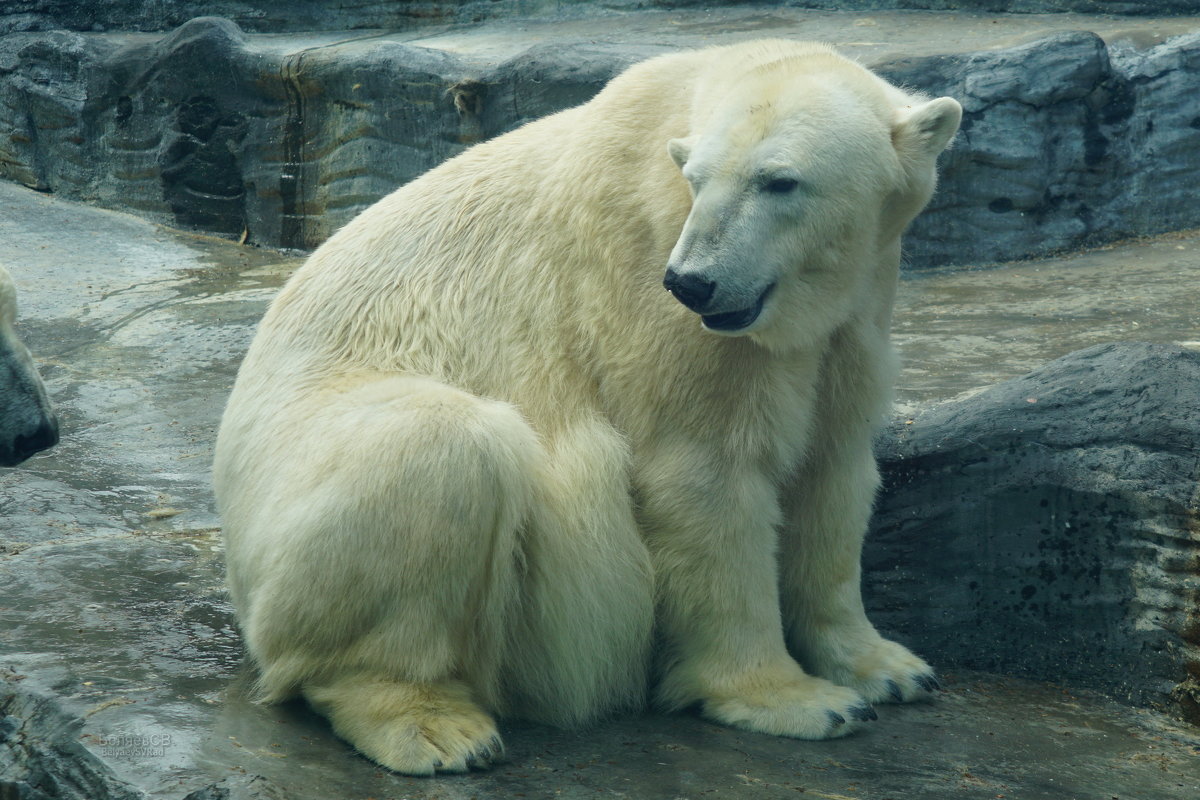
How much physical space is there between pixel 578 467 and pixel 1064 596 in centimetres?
152

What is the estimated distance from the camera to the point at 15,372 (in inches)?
143

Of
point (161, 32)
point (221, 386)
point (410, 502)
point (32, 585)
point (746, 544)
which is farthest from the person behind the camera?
point (161, 32)

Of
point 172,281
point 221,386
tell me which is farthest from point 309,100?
point 221,386

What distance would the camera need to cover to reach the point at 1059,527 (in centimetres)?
362

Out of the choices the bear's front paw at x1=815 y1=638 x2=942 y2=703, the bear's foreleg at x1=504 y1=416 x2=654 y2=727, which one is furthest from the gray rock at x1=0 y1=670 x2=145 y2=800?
the bear's front paw at x1=815 y1=638 x2=942 y2=703

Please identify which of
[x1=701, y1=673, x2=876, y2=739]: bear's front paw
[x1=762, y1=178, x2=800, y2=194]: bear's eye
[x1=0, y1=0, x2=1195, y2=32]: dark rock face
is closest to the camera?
[x1=762, y1=178, x2=800, y2=194]: bear's eye

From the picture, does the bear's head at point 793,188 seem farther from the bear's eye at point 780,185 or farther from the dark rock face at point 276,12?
the dark rock face at point 276,12

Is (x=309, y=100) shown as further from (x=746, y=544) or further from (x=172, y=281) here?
(x=746, y=544)

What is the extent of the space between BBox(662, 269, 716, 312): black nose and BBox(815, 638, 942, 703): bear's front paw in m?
1.18

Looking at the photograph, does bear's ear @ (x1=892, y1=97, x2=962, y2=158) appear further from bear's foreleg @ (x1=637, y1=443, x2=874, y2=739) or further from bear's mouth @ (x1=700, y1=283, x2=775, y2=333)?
bear's foreleg @ (x1=637, y1=443, x2=874, y2=739)

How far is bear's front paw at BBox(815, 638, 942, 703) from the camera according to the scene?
3.34 m

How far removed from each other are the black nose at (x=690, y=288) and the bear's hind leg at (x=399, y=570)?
55cm

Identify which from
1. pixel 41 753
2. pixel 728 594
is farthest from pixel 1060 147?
pixel 41 753

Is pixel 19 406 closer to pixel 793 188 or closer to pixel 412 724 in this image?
pixel 412 724
